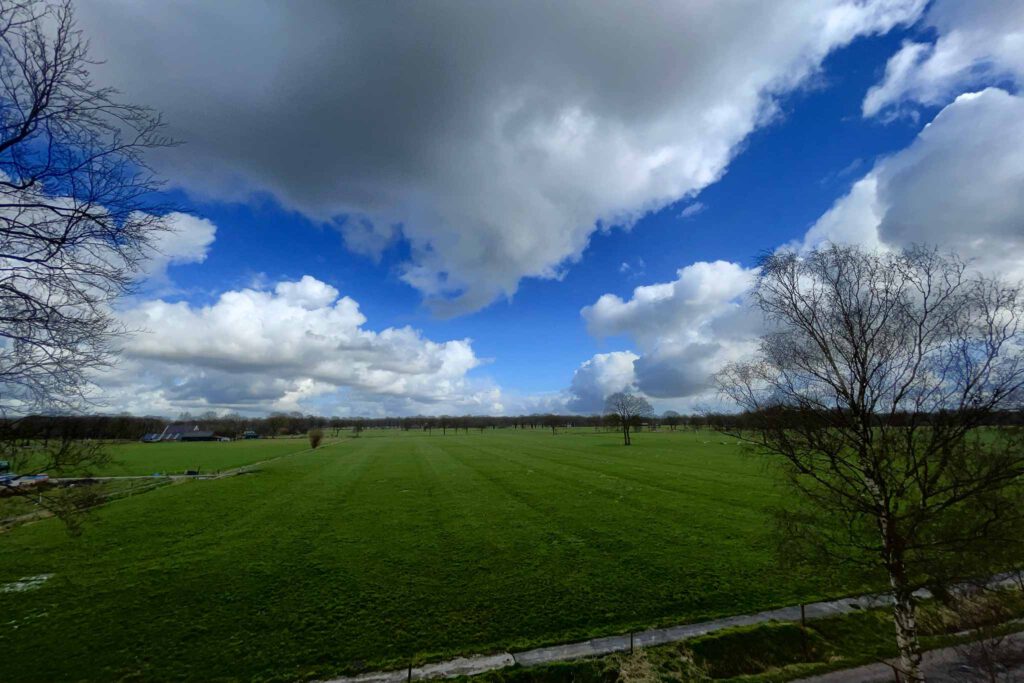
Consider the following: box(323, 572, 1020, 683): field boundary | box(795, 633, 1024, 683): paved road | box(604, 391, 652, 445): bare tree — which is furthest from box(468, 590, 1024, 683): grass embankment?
box(604, 391, 652, 445): bare tree

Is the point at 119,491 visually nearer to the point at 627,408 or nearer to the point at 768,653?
the point at 768,653

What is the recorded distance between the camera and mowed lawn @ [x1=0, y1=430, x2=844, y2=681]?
13.7m

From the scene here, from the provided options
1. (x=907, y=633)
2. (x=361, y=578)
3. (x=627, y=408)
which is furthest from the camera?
(x=627, y=408)

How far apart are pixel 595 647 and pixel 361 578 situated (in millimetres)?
11123

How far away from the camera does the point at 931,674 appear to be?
12258 mm

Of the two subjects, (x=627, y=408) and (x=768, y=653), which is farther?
(x=627, y=408)

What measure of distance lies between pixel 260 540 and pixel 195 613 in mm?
9066

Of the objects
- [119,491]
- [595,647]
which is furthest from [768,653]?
[119,491]

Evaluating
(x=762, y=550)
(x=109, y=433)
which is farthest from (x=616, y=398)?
(x=109, y=433)

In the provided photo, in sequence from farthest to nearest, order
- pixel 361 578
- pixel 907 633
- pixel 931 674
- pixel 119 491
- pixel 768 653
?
pixel 119 491 < pixel 361 578 < pixel 768 653 < pixel 931 674 < pixel 907 633

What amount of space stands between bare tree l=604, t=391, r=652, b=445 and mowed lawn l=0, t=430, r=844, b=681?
61.8 meters

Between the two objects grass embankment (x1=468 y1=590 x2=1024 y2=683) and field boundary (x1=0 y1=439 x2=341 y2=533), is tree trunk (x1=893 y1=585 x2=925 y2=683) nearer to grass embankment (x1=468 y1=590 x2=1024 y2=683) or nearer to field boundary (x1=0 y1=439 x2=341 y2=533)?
grass embankment (x1=468 y1=590 x2=1024 y2=683)

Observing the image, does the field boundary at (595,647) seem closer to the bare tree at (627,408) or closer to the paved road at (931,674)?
the paved road at (931,674)

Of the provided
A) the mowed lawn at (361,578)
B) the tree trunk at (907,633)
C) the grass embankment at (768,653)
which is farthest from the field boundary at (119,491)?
the tree trunk at (907,633)
